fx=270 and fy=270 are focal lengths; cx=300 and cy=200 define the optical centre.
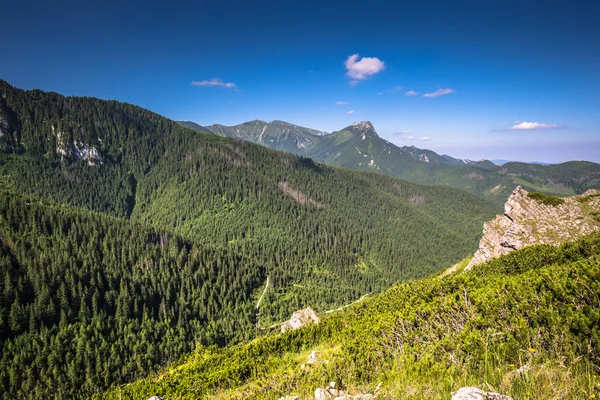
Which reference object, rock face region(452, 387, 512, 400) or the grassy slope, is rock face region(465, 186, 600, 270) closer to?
the grassy slope

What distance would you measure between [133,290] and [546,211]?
137870 mm

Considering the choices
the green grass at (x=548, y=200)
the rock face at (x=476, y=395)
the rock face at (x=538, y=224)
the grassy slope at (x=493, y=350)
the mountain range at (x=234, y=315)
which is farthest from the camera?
the green grass at (x=548, y=200)

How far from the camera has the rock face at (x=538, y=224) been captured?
47.6 metres

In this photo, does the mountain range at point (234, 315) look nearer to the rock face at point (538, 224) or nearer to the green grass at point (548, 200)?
the green grass at point (548, 200)

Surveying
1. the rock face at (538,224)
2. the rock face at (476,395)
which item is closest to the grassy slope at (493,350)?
the rock face at (476,395)

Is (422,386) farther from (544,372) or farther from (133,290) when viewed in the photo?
(133,290)

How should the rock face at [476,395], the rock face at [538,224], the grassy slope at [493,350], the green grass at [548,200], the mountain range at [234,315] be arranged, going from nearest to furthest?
the rock face at [476,395]
the grassy slope at [493,350]
the mountain range at [234,315]
the rock face at [538,224]
the green grass at [548,200]

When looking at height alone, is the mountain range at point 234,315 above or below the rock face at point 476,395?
below

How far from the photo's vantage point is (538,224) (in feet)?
172

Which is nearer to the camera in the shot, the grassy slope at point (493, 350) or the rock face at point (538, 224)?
the grassy slope at point (493, 350)

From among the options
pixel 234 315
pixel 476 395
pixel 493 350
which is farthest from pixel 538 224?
pixel 234 315

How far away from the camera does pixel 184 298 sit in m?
123

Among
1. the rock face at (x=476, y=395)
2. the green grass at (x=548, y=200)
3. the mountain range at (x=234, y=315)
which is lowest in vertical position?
the mountain range at (x=234, y=315)

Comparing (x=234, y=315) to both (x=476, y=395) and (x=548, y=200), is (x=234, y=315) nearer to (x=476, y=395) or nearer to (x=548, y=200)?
(x=548, y=200)
